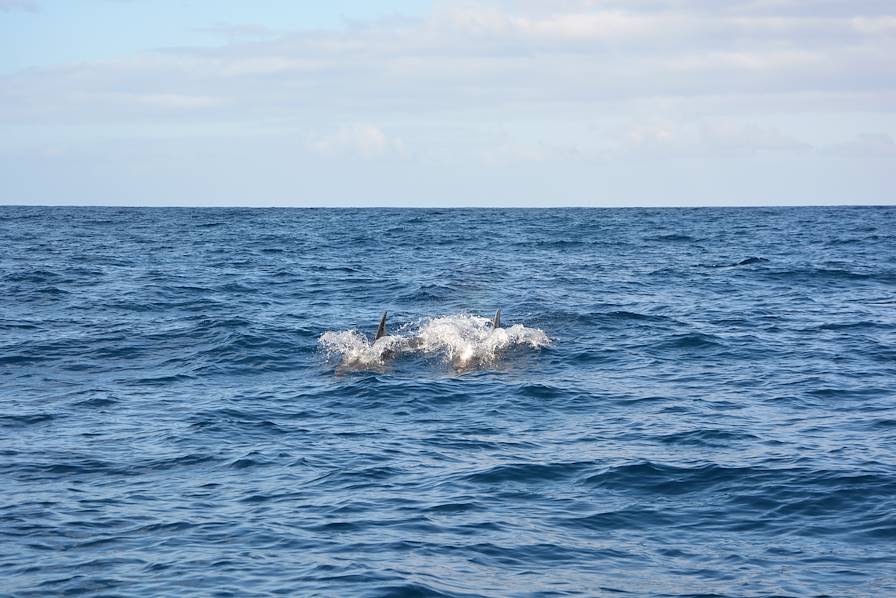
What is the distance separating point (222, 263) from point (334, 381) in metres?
27.4

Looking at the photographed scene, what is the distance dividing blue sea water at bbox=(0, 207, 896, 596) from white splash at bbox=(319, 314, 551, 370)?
97mm

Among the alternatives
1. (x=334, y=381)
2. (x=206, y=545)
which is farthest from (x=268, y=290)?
(x=206, y=545)

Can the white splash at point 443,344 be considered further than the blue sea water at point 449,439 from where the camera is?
Yes

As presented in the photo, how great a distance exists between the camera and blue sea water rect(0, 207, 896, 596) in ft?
39.1

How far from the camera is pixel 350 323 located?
29.4 m

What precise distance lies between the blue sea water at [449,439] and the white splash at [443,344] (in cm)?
10

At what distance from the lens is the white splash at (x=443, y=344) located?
2441cm

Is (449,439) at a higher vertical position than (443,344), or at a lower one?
lower

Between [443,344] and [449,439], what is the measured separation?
810cm

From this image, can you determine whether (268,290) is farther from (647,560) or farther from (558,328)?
(647,560)

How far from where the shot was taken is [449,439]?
17688 mm

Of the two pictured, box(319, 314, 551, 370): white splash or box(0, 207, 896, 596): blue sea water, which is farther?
box(319, 314, 551, 370): white splash

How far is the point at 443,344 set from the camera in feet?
84.2

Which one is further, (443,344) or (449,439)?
(443,344)
